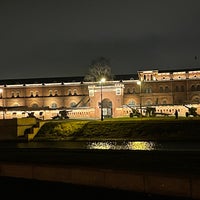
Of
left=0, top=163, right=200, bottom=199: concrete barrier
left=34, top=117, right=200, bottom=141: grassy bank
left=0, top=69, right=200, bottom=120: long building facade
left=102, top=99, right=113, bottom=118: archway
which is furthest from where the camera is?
left=0, top=69, right=200, bottom=120: long building facade

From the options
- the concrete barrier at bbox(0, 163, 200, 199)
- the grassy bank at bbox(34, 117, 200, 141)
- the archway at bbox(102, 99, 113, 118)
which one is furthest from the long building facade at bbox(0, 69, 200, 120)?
the concrete barrier at bbox(0, 163, 200, 199)

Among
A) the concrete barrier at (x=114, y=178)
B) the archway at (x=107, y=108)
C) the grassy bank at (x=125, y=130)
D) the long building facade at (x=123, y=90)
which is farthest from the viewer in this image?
the long building facade at (x=123, y=90)

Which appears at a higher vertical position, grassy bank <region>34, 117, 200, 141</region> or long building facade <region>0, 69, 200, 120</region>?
long building facade <region>0, 69, 200, 120</region>

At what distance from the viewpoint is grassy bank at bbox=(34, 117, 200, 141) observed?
95.7ft

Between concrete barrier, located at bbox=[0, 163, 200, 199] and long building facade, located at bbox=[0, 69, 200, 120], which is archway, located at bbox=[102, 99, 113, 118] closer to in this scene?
long building facade, located at bbox=[0, 69, 200, 120]

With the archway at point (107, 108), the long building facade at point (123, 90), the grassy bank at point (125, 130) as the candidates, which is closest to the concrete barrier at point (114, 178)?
the grassy bank at point (125, 130)

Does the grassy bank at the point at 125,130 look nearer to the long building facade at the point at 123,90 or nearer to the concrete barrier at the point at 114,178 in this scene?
the concrete barrier at the point at 114,178

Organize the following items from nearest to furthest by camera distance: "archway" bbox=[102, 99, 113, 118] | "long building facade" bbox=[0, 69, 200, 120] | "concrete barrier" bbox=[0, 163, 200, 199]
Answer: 1. "concrete barrier" bbox=[0, 163, 200, 199]
2. "archway" bbox=[102, 99, 113, 118]
3. "long building facade" bbox=[0, 69, 200, 120]

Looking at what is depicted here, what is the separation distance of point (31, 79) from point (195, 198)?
9201 centimetres

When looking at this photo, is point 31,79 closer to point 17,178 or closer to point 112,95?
point 112,95

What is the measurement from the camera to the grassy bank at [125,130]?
95.7 ft

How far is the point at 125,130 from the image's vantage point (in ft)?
104

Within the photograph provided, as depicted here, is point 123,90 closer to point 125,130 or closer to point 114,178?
point 125,130

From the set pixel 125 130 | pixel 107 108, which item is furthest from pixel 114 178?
pixel 107 108
